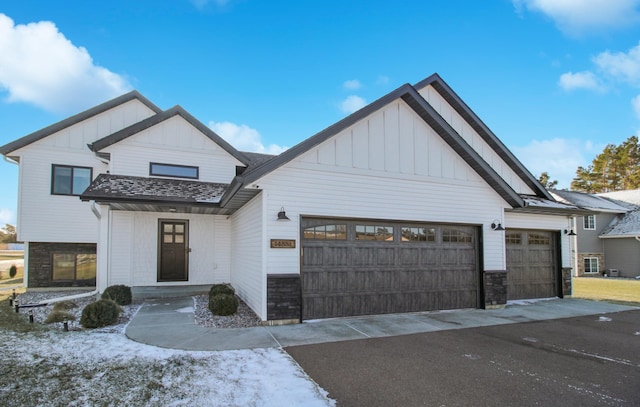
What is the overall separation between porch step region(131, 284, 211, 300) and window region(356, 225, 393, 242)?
6356 mm

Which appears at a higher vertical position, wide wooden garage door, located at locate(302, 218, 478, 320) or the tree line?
the tree line

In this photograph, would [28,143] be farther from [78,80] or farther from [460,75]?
[460,75]

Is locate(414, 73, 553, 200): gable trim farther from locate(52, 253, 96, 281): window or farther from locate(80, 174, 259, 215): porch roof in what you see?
locate(52, 253, 96, 281): window

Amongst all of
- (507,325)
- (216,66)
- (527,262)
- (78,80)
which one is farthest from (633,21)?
(78,80)

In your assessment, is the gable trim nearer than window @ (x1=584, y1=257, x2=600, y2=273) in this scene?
Yes

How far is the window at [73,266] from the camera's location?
1351 cm

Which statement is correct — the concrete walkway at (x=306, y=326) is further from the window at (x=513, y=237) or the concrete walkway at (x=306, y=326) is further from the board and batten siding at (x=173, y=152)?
the board and batten siding at (x=173, y=152)

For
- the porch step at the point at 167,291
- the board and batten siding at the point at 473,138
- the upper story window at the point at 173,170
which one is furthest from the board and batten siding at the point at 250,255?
the board and batten siding at the point at 473,138

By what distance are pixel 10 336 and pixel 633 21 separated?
19829mm

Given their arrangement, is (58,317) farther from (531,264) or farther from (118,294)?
(531,264)

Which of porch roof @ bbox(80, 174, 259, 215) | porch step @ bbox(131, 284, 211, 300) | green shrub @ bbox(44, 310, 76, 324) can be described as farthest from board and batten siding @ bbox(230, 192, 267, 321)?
green shrub @ bbox(44, 310, 76, 324)

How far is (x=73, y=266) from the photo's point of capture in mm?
13688

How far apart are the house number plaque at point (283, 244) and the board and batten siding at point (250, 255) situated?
0.20 m

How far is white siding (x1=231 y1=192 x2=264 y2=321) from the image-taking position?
779 cm
